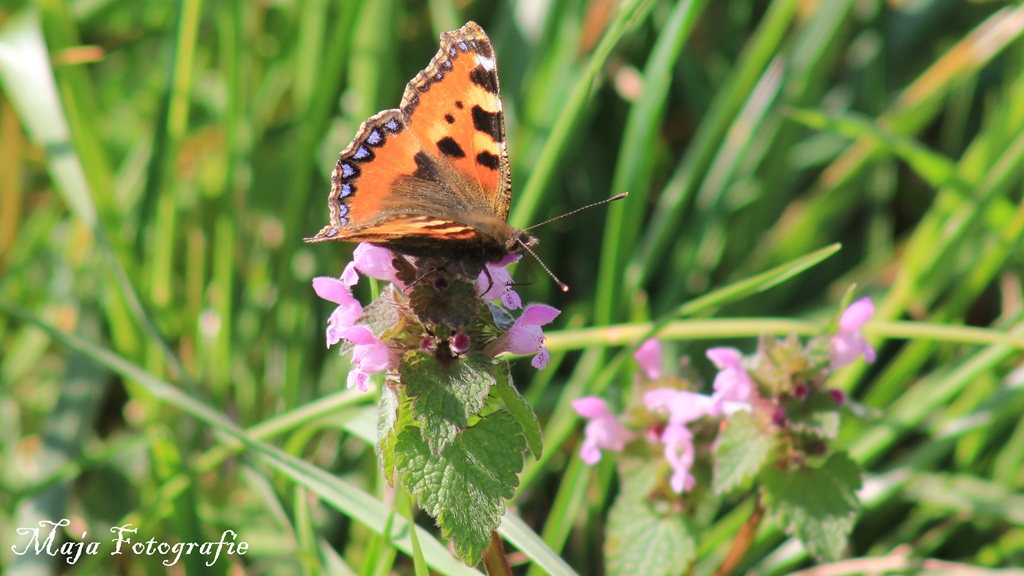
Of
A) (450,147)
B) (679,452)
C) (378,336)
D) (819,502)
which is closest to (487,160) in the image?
(450,147)

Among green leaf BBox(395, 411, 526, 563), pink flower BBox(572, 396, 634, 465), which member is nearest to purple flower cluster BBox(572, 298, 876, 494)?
pink flower BBox(572, 396, 634, 465)

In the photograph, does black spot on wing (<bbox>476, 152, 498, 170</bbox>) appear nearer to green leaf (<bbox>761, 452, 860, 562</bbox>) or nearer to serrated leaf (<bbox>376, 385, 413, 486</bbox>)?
serrated leaf (<bbox>376, 385, 413, 486</bbox>)

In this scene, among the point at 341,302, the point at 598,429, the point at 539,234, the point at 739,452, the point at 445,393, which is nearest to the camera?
the point at 445,393

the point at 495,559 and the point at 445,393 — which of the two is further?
the point at 495,559

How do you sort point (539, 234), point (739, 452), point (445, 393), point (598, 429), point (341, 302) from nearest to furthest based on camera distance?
point (445, 393) → point (341, 302) → point (739, 452) → point (598, 429) → point (539, 234)

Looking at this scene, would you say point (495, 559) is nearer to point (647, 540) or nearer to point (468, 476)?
point (468, 476)

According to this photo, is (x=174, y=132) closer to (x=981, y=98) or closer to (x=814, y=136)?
(x=814, y=136)

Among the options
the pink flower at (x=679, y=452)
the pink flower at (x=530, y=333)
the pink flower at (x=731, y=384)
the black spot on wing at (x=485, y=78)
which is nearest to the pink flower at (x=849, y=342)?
the pink flower at (x=731, y=384)
